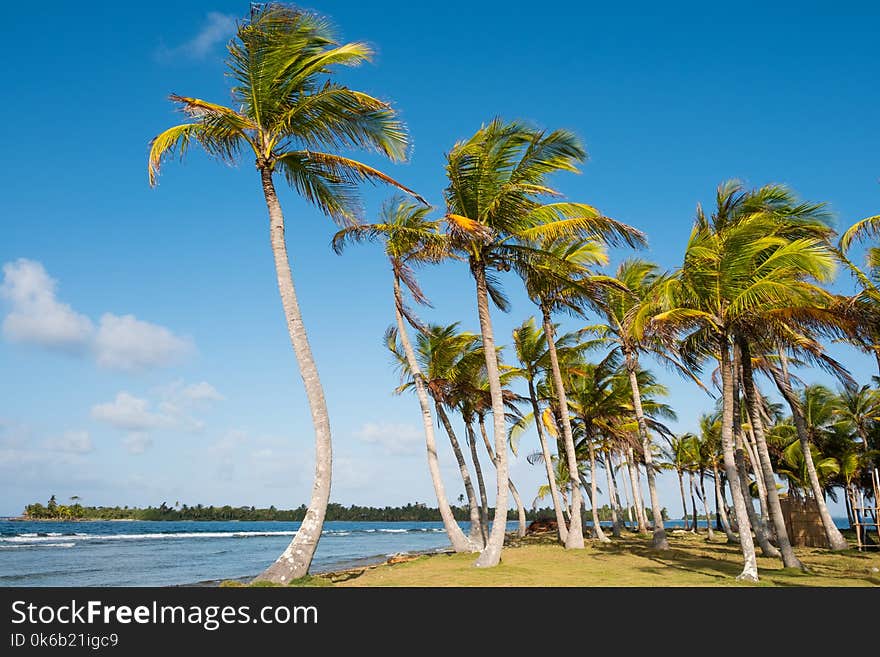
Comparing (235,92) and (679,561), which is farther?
(679,561)

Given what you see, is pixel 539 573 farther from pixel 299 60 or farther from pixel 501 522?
pixel 299 60

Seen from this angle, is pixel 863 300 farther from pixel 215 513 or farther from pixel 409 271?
pixel 215 513

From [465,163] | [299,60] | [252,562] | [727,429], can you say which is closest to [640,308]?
[727,429]

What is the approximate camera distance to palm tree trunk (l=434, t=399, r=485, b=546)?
2075cm

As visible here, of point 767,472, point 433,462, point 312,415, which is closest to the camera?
point 312,415

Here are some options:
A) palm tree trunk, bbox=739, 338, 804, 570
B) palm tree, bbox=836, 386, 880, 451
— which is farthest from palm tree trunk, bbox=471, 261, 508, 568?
palm tree, bbox=836, 386, 880, 451

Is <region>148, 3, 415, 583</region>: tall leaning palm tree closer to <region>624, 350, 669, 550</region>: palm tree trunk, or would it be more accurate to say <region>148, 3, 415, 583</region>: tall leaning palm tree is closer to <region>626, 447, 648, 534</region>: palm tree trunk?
<region>624, 350, 669, 550</region>: palm tree trunk

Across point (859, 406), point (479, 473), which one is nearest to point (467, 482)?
point (479, 473)

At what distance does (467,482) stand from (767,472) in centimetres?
973

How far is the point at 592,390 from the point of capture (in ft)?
93.1

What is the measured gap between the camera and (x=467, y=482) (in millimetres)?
21438

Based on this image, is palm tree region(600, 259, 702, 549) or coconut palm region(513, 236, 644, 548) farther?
palm tree region(600, 259, 702, 549)

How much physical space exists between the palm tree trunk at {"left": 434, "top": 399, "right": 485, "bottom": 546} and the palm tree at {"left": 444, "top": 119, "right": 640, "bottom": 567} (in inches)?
256
